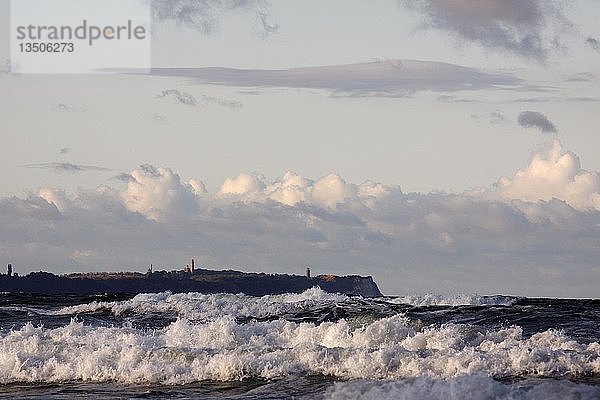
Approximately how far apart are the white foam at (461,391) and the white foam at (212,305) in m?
22.6

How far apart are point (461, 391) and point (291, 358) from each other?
635 centimetres

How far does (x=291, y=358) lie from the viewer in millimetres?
23062

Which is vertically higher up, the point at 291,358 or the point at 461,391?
the point at 291,358

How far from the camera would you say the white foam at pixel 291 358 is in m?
21.9

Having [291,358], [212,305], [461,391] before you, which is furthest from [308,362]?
[212,305]

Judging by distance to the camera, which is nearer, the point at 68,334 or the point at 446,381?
the point at 446,381

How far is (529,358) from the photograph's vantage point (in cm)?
2216

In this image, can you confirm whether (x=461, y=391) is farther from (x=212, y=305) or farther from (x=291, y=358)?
(x=212, y=305)

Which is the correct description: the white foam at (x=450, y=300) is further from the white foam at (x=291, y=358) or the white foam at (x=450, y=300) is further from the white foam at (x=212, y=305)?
the white foam at (x=291, y=358)

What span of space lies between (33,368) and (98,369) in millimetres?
1524

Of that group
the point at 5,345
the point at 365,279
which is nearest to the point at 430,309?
the point at 5,345

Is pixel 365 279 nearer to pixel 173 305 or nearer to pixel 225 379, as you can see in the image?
pixel 173 305

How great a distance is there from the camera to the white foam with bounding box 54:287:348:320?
42.6m

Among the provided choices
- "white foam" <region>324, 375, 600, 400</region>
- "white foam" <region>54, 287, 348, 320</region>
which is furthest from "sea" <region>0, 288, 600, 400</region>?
"white foam" <region>54, 287, 348, 320</region>
